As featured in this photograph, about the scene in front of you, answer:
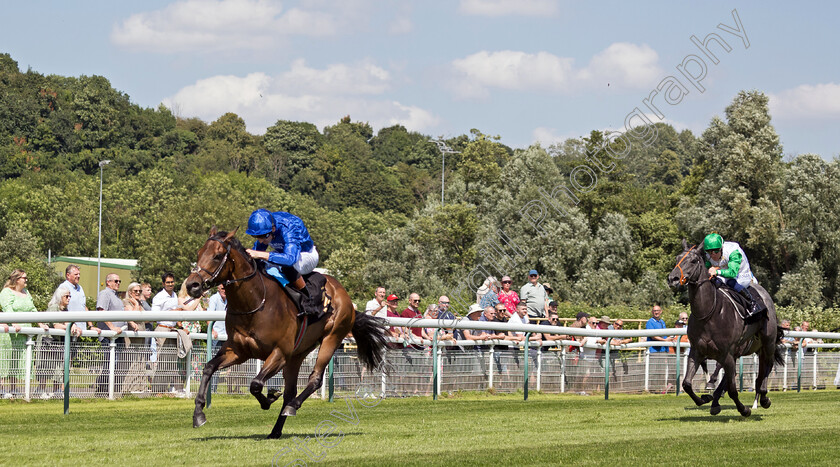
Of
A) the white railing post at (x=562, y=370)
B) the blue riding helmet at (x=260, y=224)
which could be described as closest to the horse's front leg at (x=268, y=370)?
the blue riding helmet at (x=260, y=224)

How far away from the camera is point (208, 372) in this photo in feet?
24.4

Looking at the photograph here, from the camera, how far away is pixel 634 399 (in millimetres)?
13531

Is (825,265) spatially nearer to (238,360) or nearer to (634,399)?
(634,399)

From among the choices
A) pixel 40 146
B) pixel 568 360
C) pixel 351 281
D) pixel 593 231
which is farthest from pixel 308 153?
pixel 568 360

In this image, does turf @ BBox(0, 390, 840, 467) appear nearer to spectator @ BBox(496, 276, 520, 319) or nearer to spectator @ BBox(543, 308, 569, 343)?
spectator @ BBox(543, 308, 569, 343)

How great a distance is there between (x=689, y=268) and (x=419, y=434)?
11.3ft

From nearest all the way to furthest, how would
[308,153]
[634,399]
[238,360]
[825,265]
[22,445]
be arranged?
[22,445] < [238,360] < [634,399] < [825,265] < [308,153]

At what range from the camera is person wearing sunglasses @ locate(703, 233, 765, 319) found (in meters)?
10.5

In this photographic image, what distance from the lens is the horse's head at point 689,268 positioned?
380 inches

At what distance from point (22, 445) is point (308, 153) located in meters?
109

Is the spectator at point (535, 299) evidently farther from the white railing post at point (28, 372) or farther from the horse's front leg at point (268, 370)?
the horse's front leg at point (268, 370)

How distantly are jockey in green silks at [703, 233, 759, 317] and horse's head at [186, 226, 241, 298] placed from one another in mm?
5234

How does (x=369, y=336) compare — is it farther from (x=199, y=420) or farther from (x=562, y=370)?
(x=562, y=370)

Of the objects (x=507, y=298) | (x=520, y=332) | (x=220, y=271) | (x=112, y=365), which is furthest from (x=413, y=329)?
(x=220, y=271)
